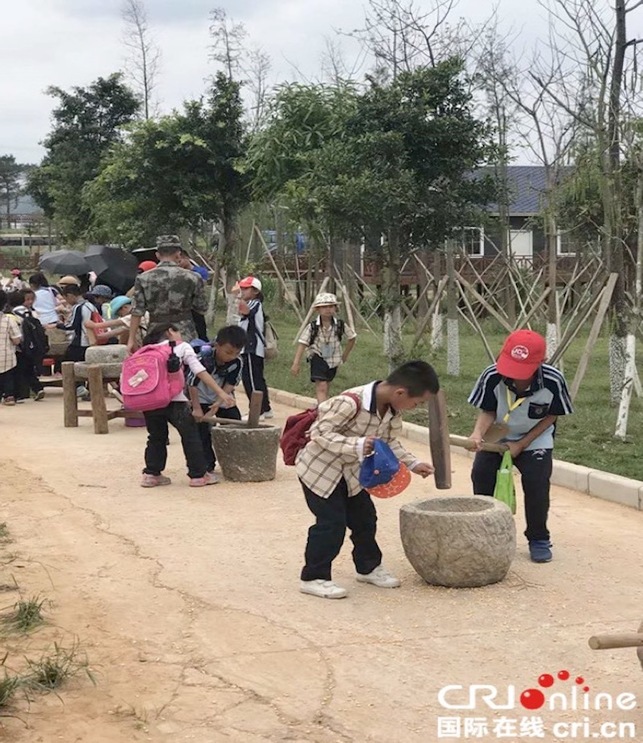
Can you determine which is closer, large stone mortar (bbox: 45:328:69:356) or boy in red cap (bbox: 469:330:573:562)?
boy in red cap (bbox: 469:330:573:562)

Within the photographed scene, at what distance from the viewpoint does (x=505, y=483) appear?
6.85 metres

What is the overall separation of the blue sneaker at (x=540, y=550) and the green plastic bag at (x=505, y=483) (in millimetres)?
255

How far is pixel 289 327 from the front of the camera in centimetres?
2466

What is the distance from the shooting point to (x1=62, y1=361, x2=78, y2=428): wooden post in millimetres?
12586

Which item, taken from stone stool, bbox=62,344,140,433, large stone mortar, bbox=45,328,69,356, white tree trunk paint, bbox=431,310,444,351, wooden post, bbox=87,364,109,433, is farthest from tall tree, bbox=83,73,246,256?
wooden post, bbox=87,364,109,433

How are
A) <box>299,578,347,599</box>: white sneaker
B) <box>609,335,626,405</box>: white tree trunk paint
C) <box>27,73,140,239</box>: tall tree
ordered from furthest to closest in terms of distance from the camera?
1. <box>27,73,140,239</box>: tall tree
2. <box>609,335,626,405</box>: white tree trunk paint
3. <box>299,578,347,599</box>: white sneaker

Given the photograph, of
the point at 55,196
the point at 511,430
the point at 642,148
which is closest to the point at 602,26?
the point at 642,148

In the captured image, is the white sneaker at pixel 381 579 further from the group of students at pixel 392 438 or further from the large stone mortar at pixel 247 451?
the large stone mortar at pixel 247 451

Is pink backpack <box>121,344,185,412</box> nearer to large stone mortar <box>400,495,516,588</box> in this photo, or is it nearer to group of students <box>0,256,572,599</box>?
group of students <box>0,256,572,599</box>

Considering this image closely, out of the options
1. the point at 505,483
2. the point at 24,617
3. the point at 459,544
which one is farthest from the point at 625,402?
the point at 24,617

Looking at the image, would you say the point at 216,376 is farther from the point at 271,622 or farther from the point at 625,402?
the point at 271,622

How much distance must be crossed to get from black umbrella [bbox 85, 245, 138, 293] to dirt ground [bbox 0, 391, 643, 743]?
11607 millimetres

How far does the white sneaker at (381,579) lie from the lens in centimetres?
637

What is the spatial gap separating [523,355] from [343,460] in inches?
49.0
